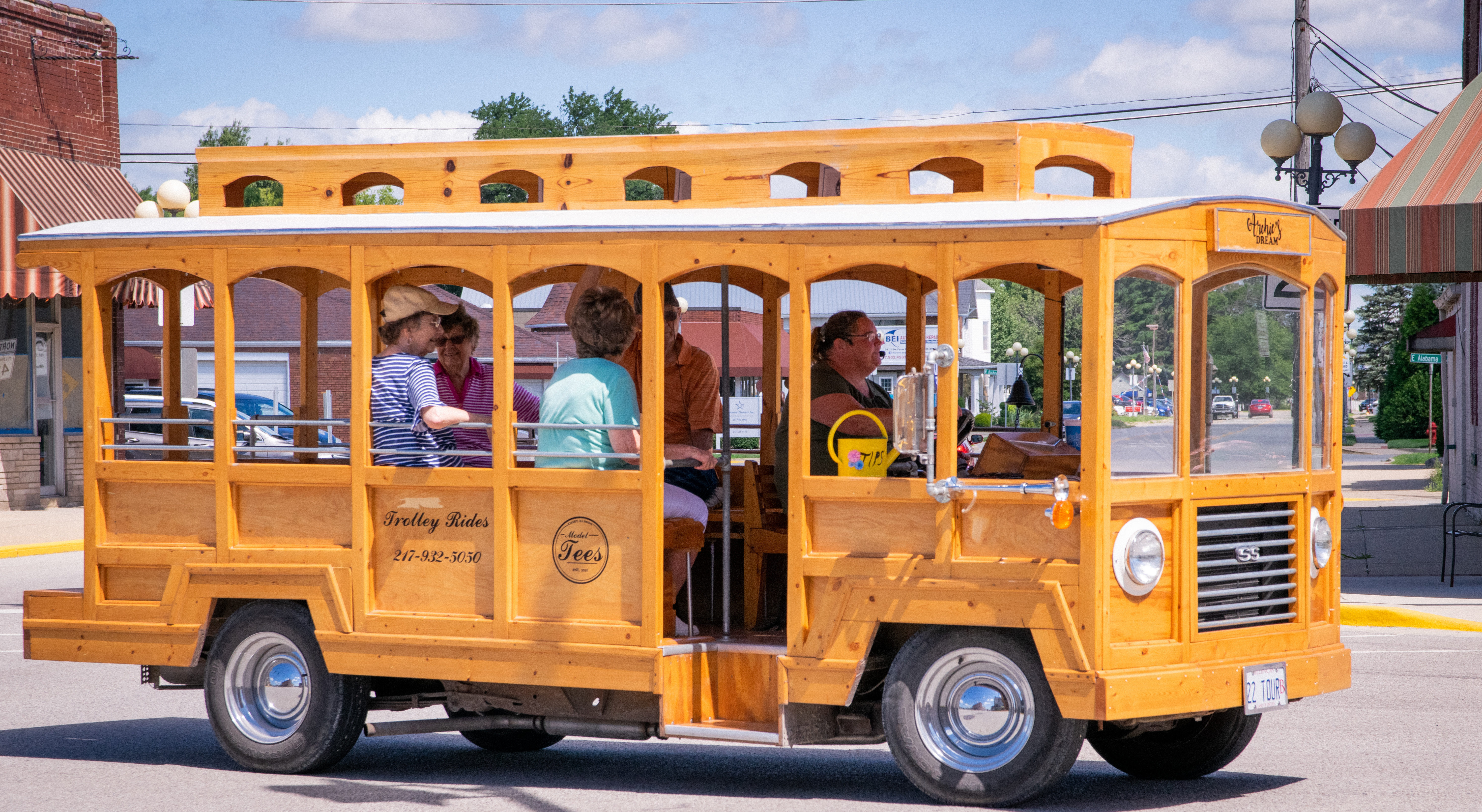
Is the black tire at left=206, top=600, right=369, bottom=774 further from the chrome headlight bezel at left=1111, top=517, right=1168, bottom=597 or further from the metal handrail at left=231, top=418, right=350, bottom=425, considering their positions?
the chrome headlight bezel at left=1111, top=517, right=1168, bottom=597

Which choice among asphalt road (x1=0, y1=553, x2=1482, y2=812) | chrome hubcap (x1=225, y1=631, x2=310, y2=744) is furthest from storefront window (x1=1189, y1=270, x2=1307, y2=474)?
chrome hubcap (x1=225, y1=631, x2=310, y2=744)

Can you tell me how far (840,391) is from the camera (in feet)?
22.5

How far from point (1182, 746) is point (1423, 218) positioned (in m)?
7.89

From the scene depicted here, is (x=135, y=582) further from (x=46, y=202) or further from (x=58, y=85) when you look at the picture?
(x=58, y=85)

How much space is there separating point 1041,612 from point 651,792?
1951mm

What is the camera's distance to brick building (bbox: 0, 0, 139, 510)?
20.7 m

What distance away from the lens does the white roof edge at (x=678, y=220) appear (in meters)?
5.77

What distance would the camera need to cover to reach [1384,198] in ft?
42.7

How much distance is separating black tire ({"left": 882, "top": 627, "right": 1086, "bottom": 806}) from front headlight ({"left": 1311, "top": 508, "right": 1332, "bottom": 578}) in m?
1.43

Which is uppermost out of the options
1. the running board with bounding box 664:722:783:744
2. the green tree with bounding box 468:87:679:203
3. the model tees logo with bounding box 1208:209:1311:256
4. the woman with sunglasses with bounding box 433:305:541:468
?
the green tree with bounding box 468:87:679:203

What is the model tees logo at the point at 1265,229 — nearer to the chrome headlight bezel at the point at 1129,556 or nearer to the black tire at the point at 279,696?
the chrome headlight bezel at the point at 1129,556

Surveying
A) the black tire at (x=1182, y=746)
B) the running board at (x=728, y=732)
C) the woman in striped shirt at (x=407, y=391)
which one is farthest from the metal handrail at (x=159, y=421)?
the black tire at (x=1182, y=746)

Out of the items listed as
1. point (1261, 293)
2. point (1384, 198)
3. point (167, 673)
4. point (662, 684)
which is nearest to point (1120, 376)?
point (1261, 293)

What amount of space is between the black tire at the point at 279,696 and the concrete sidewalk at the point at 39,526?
1112 cm
